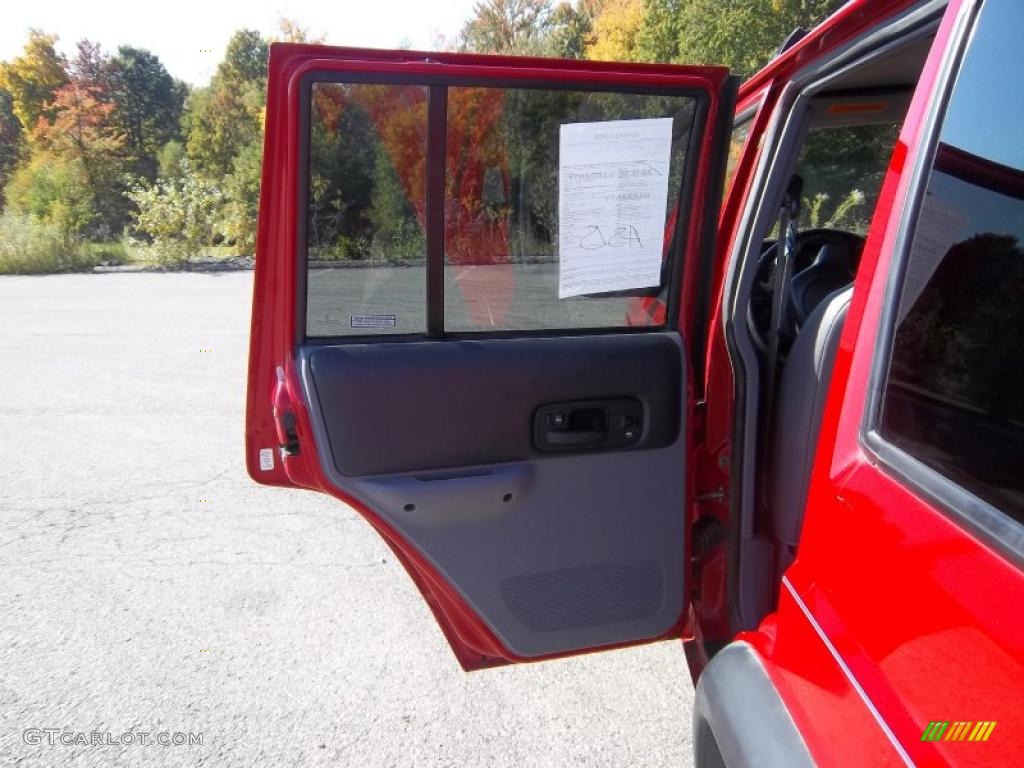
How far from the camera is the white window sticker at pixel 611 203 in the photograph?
177 centimetres

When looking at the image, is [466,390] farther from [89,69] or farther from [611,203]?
[89,69]

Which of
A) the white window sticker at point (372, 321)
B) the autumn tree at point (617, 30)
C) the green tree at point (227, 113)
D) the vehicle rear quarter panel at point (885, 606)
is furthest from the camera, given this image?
the green tree at point (227, 113)

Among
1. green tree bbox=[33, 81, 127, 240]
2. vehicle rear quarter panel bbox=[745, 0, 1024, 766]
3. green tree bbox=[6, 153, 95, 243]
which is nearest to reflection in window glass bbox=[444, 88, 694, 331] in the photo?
vehicle rear quarter panel bbox=[745, 0, 1024, 766]

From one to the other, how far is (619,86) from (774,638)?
4.29 ft

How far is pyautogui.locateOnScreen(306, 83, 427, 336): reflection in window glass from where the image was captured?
5.59 feet

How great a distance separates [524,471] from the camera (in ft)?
6.29

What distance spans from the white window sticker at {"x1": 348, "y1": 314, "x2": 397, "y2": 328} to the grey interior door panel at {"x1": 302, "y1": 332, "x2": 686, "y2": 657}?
0.06 metres

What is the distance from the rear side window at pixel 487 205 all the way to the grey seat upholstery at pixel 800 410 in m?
0.43

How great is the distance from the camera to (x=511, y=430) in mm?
1895

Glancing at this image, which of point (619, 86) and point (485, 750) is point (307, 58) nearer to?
point (619, 86)

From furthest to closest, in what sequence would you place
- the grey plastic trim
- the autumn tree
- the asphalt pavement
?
the autumn tree, the asphalt pavement, the grey plastic trim

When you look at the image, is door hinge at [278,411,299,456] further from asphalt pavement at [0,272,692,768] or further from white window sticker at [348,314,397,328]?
asphalt pavement at [0,272,692,768]

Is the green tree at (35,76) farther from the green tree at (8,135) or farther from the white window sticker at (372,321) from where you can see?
the white window sticker at (372,321)

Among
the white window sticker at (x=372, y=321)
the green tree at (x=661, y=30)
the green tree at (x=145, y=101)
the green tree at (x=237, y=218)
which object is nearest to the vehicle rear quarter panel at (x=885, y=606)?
the white window sticker at (x=372, y=321)
